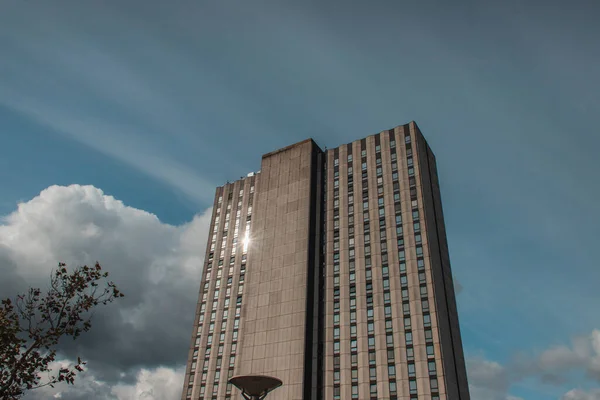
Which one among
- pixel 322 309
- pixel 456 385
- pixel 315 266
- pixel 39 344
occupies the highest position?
pixel 315 266

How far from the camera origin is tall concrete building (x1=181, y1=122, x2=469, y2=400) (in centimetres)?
6103

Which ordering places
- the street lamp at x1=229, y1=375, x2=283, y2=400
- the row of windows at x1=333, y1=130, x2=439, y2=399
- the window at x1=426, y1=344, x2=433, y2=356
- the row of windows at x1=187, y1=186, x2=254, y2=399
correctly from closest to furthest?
the street lamp at x1=229, y1=375, x2=283, y2=400 → the window at x1=426, y1=344, x2=433, y2=356 → the row of windows at x1=333, y1=130, x2=439, y2=399 → the row of windows at x1=187, y1=186, x2=254, y2=399

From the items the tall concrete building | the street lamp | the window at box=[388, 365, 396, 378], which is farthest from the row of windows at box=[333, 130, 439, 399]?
the street lamp

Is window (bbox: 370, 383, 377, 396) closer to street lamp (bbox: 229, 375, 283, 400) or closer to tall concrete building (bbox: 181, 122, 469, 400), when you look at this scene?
tall concrete building (bbox: 181, 122, 469, 400)

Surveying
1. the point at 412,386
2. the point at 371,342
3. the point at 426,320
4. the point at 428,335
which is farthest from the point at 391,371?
the point at 426,320

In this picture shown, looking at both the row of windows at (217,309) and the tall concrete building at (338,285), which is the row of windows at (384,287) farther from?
the row of windows at (217,309)

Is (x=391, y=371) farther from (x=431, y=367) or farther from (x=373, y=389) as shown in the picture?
(x=431, y=367)

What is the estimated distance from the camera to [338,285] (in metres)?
70.1

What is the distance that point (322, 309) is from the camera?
227 feet

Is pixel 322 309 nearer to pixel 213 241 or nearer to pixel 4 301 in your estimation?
pixel 213 241

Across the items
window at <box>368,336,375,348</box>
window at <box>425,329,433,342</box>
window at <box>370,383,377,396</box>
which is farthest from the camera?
window at <box>368,336,375,348</box>

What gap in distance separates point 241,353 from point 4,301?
5278 cm

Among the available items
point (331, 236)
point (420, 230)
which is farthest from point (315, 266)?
point (420, 230)

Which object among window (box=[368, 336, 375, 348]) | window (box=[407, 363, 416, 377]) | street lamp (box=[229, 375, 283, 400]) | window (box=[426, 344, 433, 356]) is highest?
window (box=[368, 336, 375, 348])
